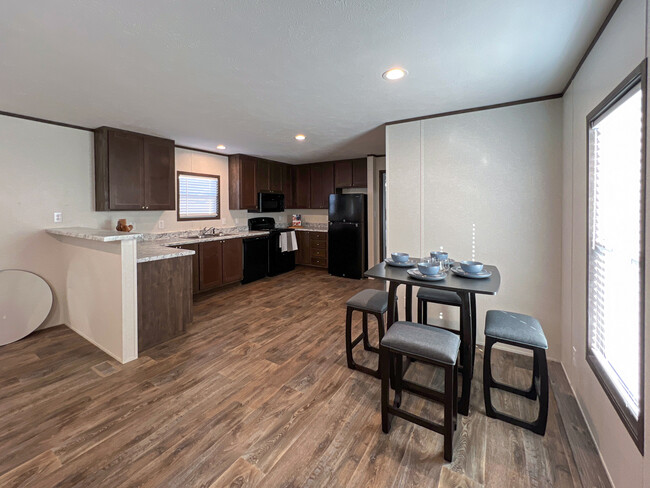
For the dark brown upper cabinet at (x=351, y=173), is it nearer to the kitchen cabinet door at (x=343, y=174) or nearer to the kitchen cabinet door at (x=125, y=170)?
the kitchen cabinet door at (x=343, y=174)

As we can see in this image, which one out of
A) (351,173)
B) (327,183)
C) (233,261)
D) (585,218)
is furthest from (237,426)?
(327,183)

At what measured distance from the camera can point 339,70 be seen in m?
2.11

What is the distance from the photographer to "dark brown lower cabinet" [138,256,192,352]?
2848 millimetres

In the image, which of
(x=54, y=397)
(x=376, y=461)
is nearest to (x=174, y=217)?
(x=54, y=397)

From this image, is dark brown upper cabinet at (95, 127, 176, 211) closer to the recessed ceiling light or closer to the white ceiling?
the white ceiling

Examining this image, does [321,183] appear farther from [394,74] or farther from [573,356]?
[573,356]

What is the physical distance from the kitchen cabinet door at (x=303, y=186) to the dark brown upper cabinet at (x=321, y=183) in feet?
0.27

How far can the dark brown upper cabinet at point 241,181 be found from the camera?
5.36 m

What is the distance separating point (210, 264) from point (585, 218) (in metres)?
4.45

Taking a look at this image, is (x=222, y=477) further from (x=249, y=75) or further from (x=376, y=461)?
(x=249, y=75)

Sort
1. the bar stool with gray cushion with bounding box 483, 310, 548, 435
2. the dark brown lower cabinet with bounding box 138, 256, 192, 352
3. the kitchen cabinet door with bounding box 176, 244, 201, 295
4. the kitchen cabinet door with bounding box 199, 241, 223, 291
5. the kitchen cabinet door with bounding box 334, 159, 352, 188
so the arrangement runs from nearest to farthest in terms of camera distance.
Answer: the bar stool with gray cushion with bounding box 483, 310, 548, 435
the dark brown lower cabinet with bounding box 138, 256, 192, 352
the kitchen cabinet door with bounding box 176, 244, 201, 295
the kitchen cabinet door with bounding box 199, 241, 223, 291
the kitchen cabinet door with bounding box 334, 159, 352, 188

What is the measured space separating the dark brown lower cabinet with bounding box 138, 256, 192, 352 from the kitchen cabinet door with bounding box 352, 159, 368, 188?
3.72 m

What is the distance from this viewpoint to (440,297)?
2.48 meters

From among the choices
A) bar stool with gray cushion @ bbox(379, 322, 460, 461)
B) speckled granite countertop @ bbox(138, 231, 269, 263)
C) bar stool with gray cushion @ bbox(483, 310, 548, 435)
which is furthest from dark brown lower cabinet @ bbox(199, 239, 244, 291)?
bar stool with gray cushion @ bbox(483, 310, 548, 435)
